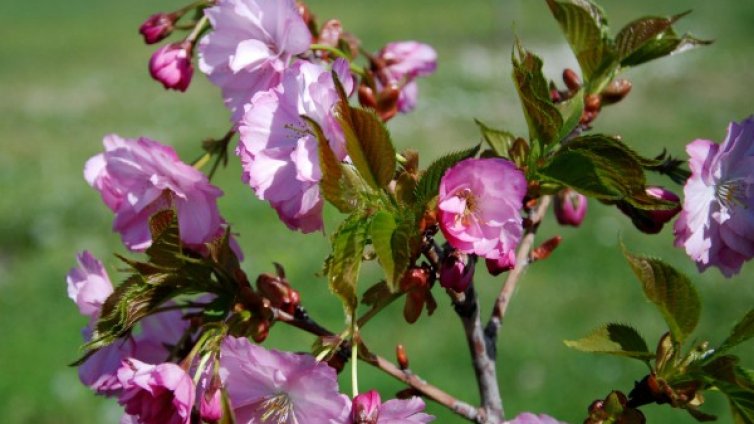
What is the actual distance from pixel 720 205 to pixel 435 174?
0.21 meters

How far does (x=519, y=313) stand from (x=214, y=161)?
3123 mm

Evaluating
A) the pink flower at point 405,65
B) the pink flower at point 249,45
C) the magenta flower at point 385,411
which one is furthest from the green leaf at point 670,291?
the pink flower at point 405,65

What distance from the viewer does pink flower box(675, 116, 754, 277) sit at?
0.65 meters

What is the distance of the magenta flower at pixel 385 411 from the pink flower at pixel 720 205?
0.69 ft

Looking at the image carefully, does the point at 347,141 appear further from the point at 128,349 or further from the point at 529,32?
the point at 529,32

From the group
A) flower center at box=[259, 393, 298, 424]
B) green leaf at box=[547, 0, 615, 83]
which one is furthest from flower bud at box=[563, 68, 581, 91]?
flower center at box=[259, 393, 298, 424]

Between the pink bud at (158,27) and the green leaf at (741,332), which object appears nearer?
the green leaf at (741,332)

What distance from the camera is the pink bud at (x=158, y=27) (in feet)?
2.74

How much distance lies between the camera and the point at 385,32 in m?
12.8

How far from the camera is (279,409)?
60 cm

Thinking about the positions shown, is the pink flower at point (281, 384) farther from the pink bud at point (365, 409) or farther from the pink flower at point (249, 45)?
the pink flower at point (249, 45)

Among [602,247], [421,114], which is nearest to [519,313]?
[602,247]

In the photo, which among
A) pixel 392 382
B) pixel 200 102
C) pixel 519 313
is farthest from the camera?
pixel 200 102

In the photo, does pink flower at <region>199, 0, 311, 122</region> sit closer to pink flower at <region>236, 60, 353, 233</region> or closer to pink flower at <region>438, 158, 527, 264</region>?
pink flower at <region>236, 60, 353, 233</region>
